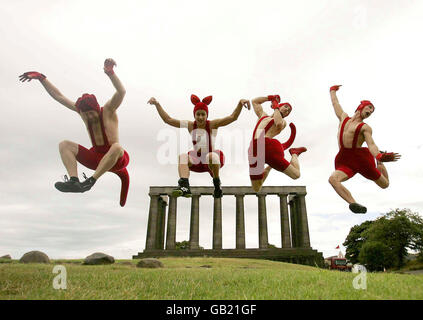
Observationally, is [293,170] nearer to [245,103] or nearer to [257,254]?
[245,103]

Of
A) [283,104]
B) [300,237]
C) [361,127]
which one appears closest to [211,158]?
[283,104]

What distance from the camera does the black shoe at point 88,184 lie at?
20.0 ft

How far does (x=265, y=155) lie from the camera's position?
254 inches

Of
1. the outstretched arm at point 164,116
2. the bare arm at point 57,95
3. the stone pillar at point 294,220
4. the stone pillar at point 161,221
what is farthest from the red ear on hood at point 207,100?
the stone pillar at point 294,220

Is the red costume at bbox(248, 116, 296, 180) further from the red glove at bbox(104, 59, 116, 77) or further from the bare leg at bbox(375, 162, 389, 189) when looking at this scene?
the red glove at bbox(104, 59, 116, 77)

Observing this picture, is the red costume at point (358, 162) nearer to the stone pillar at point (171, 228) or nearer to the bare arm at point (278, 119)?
the bare arm at point (278, 119)

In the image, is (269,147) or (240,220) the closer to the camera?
(269,147)

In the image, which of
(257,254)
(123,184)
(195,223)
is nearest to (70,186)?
(123,184)

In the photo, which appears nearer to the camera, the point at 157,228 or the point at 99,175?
the point at 99,175

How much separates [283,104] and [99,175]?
421 cm

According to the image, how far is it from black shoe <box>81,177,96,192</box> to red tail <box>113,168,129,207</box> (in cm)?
95

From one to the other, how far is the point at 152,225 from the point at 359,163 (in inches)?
1974

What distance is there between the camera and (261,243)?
50.7m
